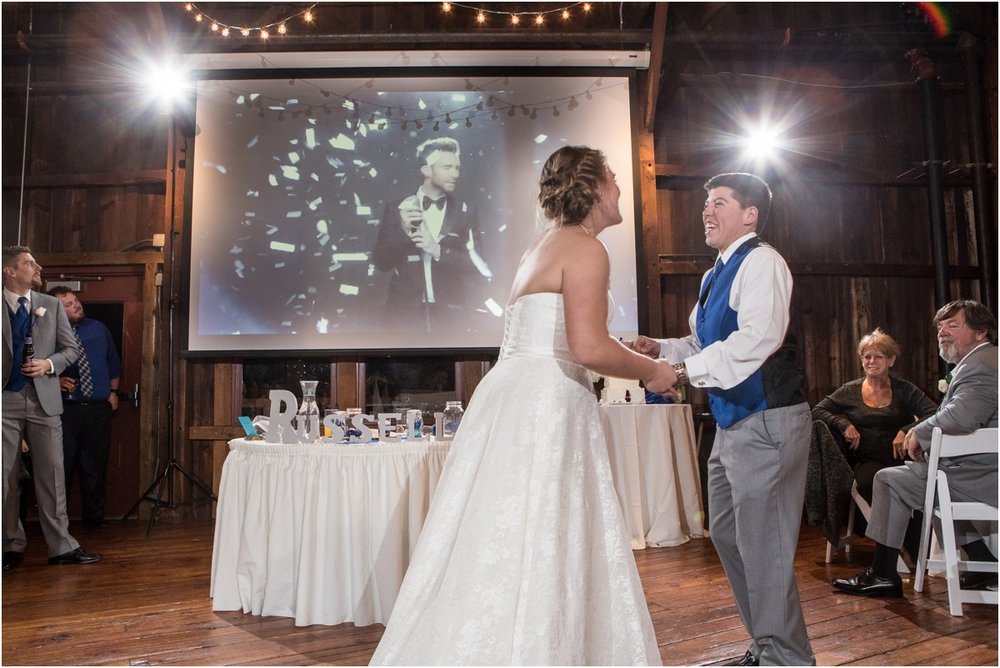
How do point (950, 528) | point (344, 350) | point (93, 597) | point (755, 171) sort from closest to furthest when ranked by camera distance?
point (950, 528) → point (93, 597) → point (344, 350) → point (755, 171)

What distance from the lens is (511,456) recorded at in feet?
7.09

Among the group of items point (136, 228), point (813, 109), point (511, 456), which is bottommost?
point (511, 456)

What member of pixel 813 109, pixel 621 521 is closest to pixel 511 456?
pixel 621 521

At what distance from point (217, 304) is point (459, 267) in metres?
2.05

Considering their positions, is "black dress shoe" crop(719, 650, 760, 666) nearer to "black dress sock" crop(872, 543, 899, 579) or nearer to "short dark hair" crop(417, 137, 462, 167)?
"black dress sock" crop(872, 543, 899, 579)

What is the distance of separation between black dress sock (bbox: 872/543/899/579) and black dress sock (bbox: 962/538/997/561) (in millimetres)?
387

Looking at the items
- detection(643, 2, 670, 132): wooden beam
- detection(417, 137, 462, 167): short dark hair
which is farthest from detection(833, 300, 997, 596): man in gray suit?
detection(417, 137, 462, 167): short dark hair

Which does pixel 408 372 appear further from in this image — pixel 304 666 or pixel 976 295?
pixel 976 295

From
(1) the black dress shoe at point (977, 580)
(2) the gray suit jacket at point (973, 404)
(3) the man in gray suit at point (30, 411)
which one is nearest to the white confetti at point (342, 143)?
(3) the man in gray suit at point (30, 411)

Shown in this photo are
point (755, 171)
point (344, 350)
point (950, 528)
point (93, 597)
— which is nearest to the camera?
point (950, 528)

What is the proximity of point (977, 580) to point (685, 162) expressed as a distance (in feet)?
13.6

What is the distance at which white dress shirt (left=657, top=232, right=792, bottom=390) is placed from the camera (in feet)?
7.39

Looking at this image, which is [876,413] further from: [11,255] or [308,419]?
[11,255]

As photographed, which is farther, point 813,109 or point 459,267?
point 813,109
